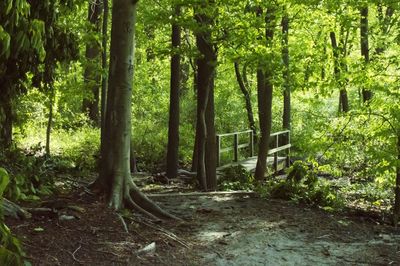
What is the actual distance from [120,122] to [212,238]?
7.24ft

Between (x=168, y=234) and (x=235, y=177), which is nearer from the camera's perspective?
(x=168, y=234)

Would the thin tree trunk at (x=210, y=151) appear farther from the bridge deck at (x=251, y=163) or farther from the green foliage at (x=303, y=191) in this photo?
the bridge deck at (x=251, y=163)

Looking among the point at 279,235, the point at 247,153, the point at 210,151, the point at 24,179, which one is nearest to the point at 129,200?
the point at 24,179

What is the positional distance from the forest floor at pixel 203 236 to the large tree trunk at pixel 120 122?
0.34m

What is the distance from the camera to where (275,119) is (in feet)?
85.8

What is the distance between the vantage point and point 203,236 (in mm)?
6746

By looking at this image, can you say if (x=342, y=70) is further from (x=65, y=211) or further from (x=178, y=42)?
(x=65, y=211)

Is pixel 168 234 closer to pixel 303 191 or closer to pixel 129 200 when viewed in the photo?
pixel 129 200

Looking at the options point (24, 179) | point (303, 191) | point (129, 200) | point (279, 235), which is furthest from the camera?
point (303, 191)

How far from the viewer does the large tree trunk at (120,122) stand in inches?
277

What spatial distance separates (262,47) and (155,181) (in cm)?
Answer: 514

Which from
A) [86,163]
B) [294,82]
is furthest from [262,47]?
[86,163]

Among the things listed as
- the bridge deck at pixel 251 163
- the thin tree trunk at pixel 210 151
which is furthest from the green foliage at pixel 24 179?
the bridge deck at pixel 251 163

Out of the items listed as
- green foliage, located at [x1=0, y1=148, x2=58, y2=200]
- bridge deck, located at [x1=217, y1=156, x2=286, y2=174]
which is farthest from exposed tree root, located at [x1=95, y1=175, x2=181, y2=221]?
bridge deck, located at [x1=217, y1=156, x2=286, y2=174]
